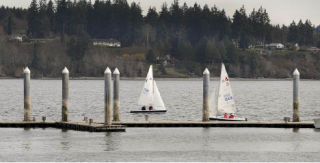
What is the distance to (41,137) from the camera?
52125 mm

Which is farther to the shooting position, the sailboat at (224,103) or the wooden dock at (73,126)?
the sailboat at (224,103)

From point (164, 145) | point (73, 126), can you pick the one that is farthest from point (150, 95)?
point (164, 145)

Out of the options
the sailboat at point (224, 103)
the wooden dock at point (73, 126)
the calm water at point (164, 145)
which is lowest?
the calm water at point (164, 145)

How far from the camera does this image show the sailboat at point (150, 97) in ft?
261

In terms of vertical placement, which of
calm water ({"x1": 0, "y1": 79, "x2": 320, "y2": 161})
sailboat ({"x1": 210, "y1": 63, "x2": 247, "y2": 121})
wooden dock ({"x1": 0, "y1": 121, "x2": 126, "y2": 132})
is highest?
sailboat ({"x1": 210, "y1": 63, "x2": 247, "y2": 121})

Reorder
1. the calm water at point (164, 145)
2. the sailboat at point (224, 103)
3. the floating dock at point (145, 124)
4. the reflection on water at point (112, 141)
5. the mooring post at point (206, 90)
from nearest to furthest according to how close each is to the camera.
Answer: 1. the calm water at point (164, 145)
2. the reflection on water at point (112, 141)
3. the floating dock at point (145, 124)
4. the mooring post at point (206, 90)
5. the sailboat at point (224, 103)

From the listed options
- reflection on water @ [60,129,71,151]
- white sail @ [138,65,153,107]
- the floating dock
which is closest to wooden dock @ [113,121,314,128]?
the floating dock

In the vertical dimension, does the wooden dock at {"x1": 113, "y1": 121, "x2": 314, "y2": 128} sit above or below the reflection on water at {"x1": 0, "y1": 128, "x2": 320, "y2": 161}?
above

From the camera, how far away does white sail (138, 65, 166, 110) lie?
7969cm

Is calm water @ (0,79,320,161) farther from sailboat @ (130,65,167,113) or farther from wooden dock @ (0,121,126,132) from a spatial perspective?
sailboat @ (130,65,167,113)

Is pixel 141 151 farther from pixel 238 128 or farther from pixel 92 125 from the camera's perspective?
pixel 238 128

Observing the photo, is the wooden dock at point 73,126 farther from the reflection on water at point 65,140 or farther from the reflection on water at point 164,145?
the reflection on water at point 65,140

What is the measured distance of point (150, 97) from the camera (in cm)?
8088

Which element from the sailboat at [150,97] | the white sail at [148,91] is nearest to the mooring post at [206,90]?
the white sail at [148,91]
